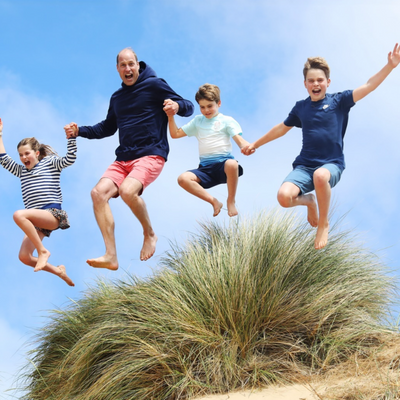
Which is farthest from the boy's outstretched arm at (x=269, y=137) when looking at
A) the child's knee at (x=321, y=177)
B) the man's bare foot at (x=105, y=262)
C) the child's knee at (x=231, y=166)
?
the man's bare foot at (x=105, y=262)

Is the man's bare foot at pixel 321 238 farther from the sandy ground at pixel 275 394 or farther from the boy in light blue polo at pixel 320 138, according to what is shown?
the sandy ground at pixel 275 394

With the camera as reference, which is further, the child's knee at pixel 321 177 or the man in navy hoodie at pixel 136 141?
the man in navy hoodie at pixel 136 141

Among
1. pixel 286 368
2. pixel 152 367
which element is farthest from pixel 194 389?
pixel 286 368

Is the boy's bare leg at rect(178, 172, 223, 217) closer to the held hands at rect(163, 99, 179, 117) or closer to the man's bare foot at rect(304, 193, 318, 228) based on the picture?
the held hands at rect(163, 99, 179, 117)

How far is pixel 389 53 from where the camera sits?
5801 mm

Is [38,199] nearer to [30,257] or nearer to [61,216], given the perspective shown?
[61,216]

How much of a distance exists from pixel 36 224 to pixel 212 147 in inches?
93.9

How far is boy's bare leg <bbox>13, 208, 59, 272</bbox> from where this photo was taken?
6.82m

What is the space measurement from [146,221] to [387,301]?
2987 millimetres

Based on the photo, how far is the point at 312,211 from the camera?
21.3ft

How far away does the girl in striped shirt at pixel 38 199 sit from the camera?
689 centimetres

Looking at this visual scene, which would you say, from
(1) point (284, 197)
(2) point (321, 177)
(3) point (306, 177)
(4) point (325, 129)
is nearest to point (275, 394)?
(1) point (284, 197)

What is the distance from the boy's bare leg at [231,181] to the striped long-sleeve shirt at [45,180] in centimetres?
195

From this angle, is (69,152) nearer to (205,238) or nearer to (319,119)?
(205,238)
